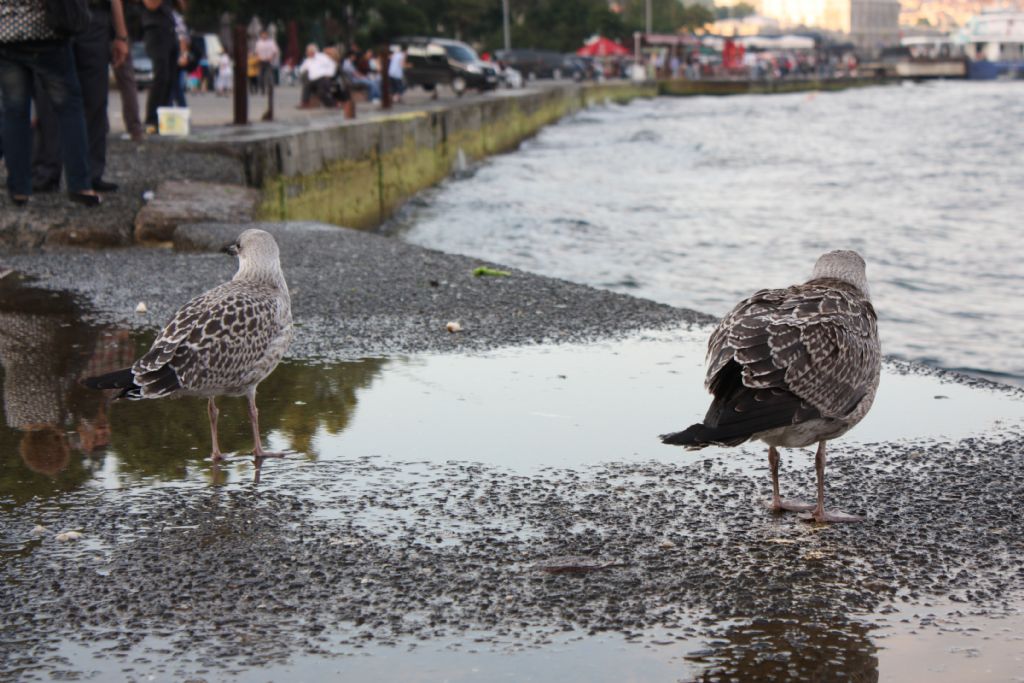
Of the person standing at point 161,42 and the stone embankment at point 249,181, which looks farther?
the person standing at point 161,42

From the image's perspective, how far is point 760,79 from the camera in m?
95.1

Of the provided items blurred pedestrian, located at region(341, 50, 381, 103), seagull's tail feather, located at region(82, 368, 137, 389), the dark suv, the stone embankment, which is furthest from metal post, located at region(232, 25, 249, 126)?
the dark suv

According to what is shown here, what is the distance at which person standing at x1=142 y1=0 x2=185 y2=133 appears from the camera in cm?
1486

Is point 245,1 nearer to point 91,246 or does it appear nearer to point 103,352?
point 91,246

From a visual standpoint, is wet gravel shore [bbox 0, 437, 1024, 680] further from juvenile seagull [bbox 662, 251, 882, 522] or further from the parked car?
the parked car

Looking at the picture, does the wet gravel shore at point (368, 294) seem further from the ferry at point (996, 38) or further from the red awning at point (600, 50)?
the ferry at point (996, 38)

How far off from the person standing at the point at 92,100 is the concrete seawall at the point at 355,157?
1710 millimetres

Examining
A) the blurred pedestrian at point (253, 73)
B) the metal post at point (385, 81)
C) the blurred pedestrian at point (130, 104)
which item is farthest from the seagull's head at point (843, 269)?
the blurred pedestrian at point (253, 73)

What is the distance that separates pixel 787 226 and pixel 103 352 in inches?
558

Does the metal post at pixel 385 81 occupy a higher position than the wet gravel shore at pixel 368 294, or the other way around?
the metal post at pixel 385 81

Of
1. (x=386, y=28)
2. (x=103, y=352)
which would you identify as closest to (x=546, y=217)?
(x=103, y=352)

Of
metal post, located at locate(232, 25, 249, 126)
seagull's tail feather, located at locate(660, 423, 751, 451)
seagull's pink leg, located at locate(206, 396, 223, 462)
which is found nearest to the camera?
seagull's tail feather, located at locate(660, 423, 751, 451)

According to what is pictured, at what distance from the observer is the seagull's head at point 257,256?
5.62 metres

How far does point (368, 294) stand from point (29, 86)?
11.0 feet
